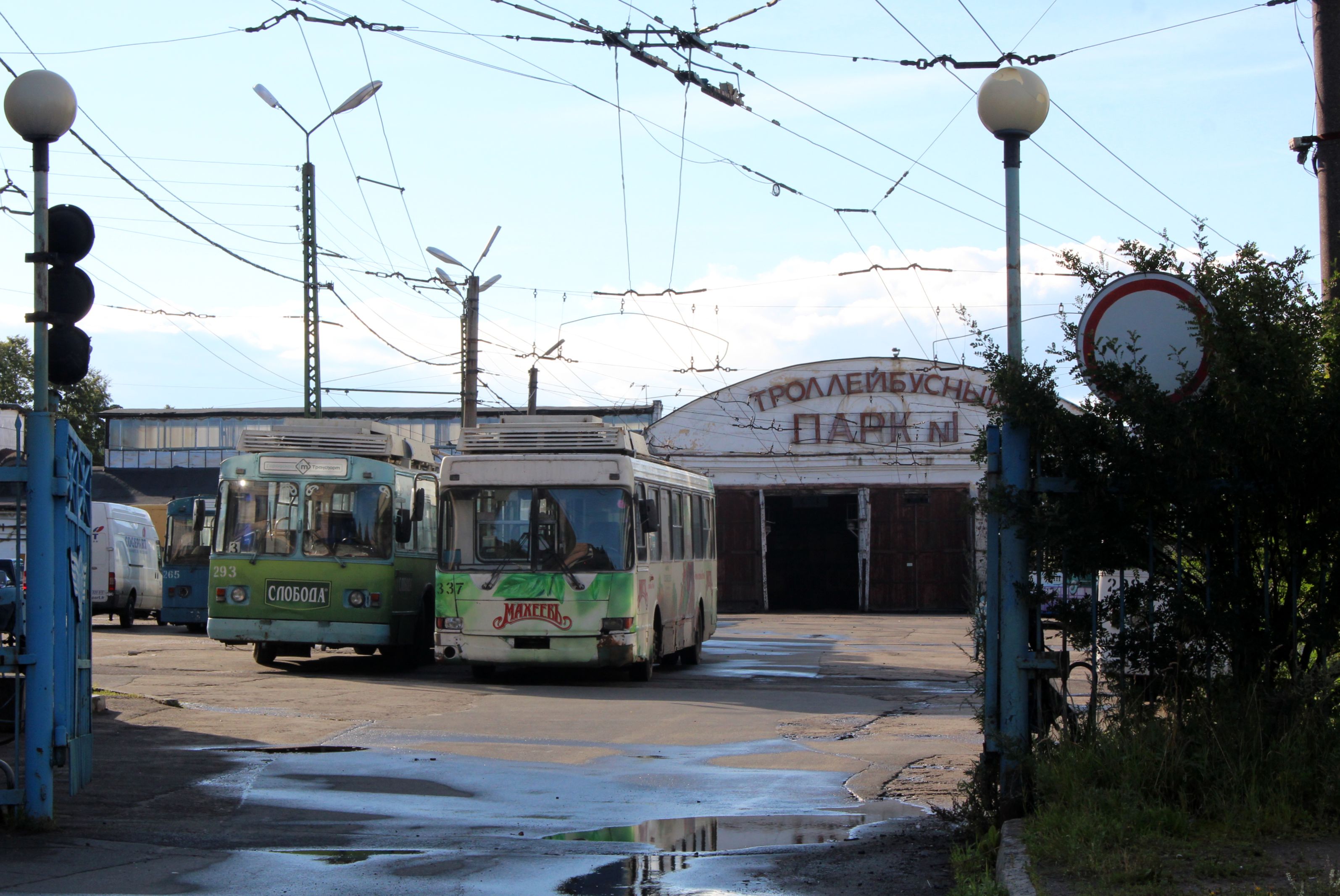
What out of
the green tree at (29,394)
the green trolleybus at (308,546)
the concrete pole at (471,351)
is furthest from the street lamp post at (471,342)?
the green tree at (29,394)

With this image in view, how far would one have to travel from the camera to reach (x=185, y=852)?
7.19 metres

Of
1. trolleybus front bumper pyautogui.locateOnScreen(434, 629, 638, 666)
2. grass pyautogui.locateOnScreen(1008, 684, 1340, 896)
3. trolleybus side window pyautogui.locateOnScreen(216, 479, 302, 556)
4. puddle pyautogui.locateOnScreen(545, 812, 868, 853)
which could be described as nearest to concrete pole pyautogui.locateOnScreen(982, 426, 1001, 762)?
grass pyautogui.locateOnScreen(1008, 684, 1340, 896)

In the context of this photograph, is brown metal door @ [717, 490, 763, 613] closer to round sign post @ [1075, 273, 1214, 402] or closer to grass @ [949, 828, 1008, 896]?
grass @ [949, 828, 1008, 896]

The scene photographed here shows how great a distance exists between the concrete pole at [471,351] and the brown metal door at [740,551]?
15.6 m

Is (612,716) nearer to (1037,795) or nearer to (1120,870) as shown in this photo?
(1037,795)

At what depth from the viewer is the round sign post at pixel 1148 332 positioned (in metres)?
6.99

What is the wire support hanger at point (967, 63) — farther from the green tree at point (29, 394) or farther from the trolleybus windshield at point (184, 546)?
the green tree at point (29, 394)

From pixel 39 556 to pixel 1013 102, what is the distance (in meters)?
5.53

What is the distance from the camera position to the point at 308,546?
1891 centimetres

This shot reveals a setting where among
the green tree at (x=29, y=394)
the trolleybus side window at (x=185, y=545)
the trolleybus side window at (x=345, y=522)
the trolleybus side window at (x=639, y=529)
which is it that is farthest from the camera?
the green tree at (x=29, y=394)

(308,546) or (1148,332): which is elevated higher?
(1148,332)

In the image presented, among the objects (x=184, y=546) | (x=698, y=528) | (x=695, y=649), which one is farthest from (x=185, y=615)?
(x=695, y=649)

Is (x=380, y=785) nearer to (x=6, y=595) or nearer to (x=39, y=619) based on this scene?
(x=39, y=619)

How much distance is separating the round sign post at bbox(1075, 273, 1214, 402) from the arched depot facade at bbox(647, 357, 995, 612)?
115 ft
